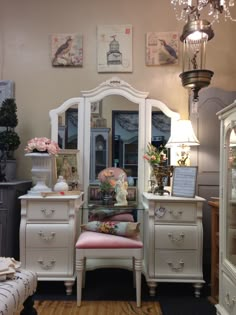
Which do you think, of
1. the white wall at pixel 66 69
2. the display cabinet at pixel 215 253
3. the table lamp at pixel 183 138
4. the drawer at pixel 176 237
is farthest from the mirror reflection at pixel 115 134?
the display cabinet at pixel 215 253

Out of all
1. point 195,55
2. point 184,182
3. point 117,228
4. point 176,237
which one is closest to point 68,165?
point 117,228

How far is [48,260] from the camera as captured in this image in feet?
8.37

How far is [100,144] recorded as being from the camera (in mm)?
3047

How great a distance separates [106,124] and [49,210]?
3.30ft

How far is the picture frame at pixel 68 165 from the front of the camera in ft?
9.85

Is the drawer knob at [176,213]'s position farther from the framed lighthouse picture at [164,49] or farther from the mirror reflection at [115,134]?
the framed lighthouse picture at [164,49]

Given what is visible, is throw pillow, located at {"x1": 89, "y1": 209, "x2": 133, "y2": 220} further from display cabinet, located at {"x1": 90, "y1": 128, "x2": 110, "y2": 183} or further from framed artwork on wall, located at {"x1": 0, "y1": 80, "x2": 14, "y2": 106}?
framed artwork on wall, located at {"x1": 0, "y1": 80, "x2": 14, "y2": 106}

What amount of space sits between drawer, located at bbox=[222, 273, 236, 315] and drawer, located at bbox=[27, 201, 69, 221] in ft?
4.30

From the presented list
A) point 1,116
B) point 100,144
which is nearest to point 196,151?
point 100,144

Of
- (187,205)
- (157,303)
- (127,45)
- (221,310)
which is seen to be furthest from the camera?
(127,45)

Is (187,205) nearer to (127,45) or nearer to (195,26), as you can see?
(195,26)

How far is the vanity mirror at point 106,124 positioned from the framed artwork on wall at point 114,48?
248 mm

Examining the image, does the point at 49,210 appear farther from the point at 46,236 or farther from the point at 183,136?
the point at 183,136

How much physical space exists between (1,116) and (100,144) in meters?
0.98
